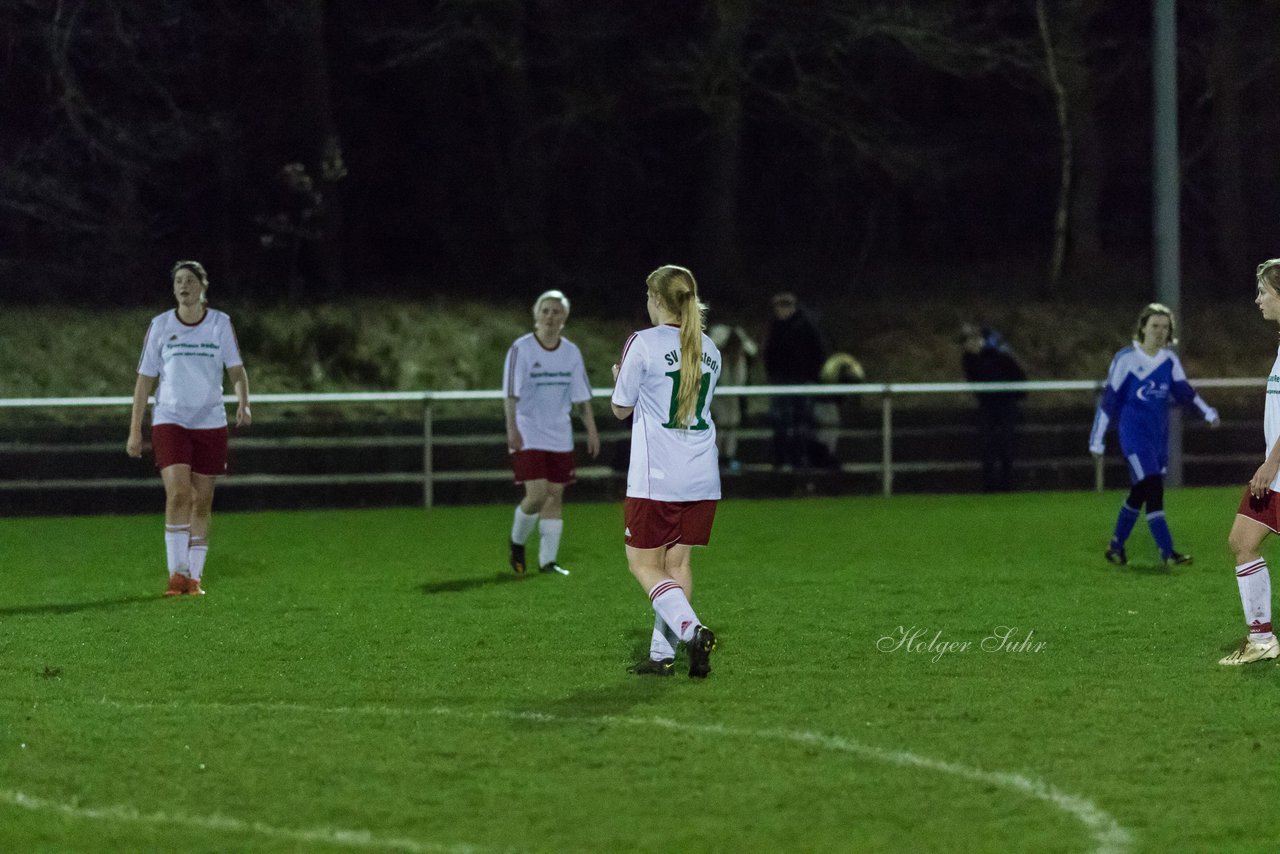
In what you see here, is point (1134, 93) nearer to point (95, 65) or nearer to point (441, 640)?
point (95, 65)

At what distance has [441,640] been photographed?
8469mm

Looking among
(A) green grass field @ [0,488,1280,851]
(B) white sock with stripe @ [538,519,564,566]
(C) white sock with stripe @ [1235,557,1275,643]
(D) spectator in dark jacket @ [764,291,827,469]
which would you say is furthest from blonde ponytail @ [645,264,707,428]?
(D) spectator in dark jacket @ [764,291,827,469]

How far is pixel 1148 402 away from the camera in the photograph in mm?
10898

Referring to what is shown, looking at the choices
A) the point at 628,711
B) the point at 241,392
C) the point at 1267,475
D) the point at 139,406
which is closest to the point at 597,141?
the point at 241,392

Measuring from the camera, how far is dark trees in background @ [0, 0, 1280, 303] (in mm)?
23766

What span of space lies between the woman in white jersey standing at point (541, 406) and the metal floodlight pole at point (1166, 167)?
25.0 ft

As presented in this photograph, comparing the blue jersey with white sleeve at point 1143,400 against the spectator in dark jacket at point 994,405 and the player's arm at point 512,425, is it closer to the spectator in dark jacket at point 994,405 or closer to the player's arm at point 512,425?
the player's arm at point 512,425

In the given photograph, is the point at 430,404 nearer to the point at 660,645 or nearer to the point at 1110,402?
the point at 1110,402

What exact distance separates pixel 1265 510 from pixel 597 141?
24.9 metres

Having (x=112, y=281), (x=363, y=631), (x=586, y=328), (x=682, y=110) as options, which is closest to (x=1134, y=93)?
(x=682, y=110)

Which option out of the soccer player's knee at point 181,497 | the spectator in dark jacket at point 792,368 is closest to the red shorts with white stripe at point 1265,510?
the soccer player's knee at point 181,497

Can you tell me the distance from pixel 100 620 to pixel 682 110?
23.4 meters

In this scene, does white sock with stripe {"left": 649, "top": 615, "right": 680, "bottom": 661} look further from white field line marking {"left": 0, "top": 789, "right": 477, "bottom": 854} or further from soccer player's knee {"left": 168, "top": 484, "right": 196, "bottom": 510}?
soccer player's knee {"left": 168, "top": 484, "right": 196, "bottom": 510}

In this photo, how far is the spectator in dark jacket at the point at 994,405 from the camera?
687 inches
